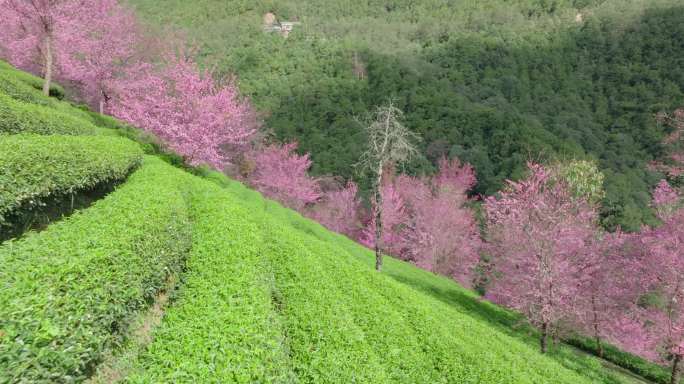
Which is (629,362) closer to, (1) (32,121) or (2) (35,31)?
(1) (32,121)

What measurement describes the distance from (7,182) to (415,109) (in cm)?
7988

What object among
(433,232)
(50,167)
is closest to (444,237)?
(433,232)

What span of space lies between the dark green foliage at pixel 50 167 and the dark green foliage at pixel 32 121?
72.5 inches

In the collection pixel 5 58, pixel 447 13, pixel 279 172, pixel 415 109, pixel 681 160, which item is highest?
pixel 447 13

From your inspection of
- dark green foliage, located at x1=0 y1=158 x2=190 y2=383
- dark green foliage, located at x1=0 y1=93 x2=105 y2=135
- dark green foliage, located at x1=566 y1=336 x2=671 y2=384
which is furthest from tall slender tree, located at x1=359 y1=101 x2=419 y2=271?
dark green foliage, located at x1=566 y1=336 x2=671 y2=384

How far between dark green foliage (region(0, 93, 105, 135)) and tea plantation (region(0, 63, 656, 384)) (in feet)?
0.26

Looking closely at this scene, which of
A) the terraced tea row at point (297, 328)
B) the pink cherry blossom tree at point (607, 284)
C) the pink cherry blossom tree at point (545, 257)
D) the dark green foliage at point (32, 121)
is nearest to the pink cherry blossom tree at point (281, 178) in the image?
the dark green foliage at point (32, 121)

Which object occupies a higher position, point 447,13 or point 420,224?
point 447,13

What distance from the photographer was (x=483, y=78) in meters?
101

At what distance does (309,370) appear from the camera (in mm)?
8320

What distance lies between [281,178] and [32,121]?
28.3 meters

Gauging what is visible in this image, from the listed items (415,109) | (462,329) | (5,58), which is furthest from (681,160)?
(415,109)

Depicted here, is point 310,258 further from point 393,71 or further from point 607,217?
point 393,71

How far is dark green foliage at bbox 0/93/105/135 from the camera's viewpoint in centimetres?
1449
